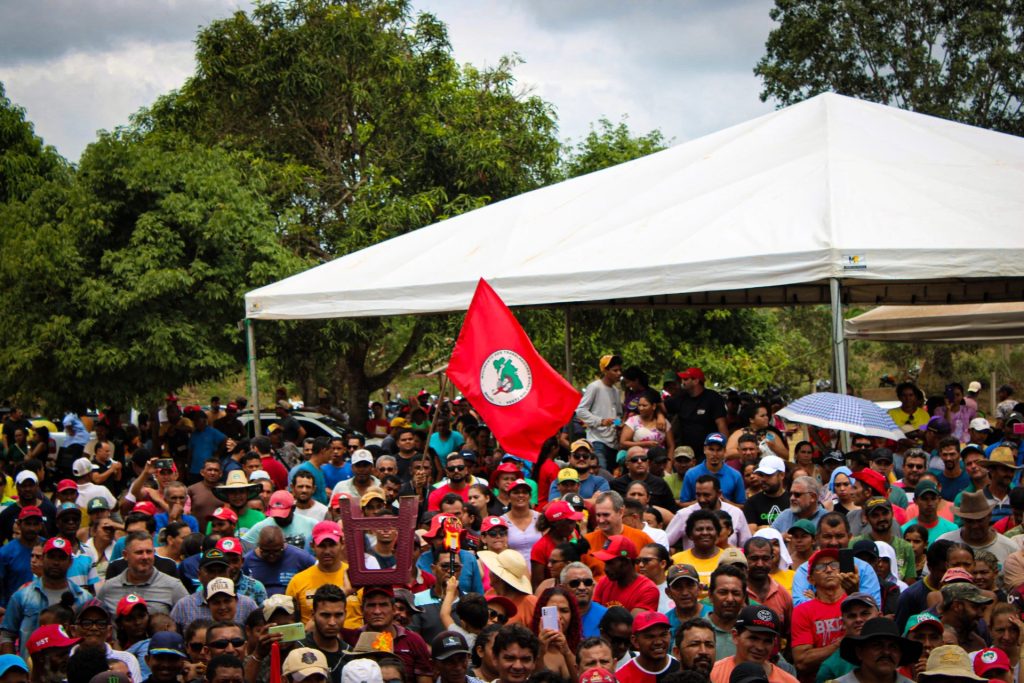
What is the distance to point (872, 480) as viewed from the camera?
32.8ft

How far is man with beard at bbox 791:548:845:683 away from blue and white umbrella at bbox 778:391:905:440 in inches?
125

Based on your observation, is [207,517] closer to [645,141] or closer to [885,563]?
[885,563]

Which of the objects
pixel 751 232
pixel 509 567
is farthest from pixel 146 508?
pixel 751 232

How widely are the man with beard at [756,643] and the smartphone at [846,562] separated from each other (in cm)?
119

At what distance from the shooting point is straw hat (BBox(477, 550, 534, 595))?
7.86 meters

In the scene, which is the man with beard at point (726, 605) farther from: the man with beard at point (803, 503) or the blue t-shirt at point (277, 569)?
the blue t-shirt at point (277, 569)

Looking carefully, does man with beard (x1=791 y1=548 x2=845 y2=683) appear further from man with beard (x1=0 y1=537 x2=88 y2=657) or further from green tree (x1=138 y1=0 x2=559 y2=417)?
green tree (x1=138 y1=0 x2=559 y2=417)

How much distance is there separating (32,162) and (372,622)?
32004 mm

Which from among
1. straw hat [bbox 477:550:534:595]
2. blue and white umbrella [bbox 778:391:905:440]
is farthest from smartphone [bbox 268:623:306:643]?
blue and white umbrella [bbox 778:391:905:440]

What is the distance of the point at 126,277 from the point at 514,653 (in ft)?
46.3

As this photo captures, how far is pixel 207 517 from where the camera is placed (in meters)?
11.5

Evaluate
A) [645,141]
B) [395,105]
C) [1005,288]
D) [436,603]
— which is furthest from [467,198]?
[436,603]

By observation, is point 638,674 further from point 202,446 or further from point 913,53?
point 913,53

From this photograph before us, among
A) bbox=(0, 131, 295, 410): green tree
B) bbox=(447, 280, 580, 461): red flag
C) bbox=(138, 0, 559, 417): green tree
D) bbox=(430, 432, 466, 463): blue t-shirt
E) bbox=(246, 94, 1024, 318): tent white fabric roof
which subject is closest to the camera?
bbox=(447, 280, 580, 461): red flag
